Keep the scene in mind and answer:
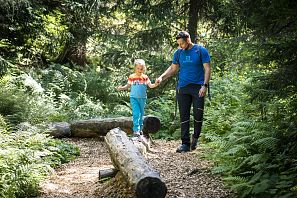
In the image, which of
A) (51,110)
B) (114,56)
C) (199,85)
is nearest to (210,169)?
(199,85)

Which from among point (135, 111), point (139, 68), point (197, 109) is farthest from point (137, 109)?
point (197, 109)

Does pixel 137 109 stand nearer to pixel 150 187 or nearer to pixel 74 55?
pixel 150 187

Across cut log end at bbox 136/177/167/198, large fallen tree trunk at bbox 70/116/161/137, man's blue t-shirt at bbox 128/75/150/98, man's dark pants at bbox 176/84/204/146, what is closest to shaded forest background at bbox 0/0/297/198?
man's dark pants at bbox 176/84/204/146

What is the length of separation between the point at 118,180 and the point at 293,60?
305 cm

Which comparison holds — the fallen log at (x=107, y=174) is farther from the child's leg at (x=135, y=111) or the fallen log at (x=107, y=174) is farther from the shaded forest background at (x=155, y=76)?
the child's leg at (x=135, y=111)

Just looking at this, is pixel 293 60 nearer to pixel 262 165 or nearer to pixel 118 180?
pixel 262 165

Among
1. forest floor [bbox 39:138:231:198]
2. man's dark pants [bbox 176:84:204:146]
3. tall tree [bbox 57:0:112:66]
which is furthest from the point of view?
tall tree [bbox 57:0:112:66]

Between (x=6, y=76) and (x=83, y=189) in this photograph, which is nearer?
(x=83, y=189)

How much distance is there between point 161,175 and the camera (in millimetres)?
6336

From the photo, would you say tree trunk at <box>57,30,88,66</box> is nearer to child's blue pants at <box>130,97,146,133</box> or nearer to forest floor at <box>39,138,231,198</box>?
child's blue pants at <box>130,97,146,133</box>

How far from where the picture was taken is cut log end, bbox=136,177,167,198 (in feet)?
15.1

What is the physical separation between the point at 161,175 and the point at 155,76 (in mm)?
6526

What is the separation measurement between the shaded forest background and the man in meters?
0.52

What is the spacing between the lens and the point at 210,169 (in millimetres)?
6383
